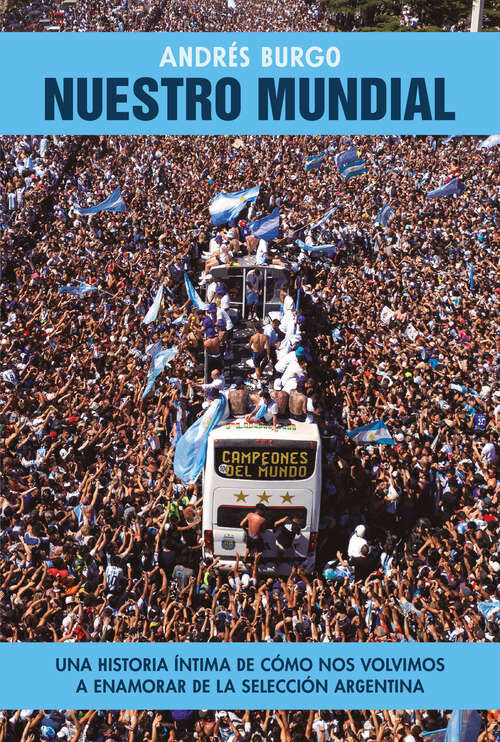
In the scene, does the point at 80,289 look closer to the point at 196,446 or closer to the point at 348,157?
the point at 196,446

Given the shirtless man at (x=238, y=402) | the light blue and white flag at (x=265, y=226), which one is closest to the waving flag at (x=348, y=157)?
the light blue and white flag at (x=265, y=226)

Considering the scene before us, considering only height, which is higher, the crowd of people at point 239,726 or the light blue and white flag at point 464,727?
the light blue and white flag at point 464,727

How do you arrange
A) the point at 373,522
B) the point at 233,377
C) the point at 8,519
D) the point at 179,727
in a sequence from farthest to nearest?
the point at 233,377 < the point at 373,522 < the point at 8,519 < the point at 179,727

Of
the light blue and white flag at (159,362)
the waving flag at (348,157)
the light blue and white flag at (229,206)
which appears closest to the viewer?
the light blue and white flag at (159,362)

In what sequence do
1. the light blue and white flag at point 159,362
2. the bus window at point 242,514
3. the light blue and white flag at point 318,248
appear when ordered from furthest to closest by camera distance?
1. the light blue and white flag at point 318,248
2. the light blue and white flag at point 159,362
3. the bus window at point 242,514

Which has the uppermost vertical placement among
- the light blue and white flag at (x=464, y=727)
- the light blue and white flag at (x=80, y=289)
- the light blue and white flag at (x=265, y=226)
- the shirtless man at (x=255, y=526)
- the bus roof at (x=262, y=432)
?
the light blue and white flag at (x=265, y=226)

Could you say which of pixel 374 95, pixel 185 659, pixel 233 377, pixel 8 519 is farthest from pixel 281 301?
pixel 185 659

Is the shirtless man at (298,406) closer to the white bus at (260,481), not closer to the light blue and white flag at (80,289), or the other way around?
the white bus at (260,481)

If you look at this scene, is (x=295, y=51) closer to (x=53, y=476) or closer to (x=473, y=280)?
(x=53, y=476)

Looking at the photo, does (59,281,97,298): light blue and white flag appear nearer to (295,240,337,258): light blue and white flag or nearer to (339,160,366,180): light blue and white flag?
(295,240,337,258): light blue and white flag
